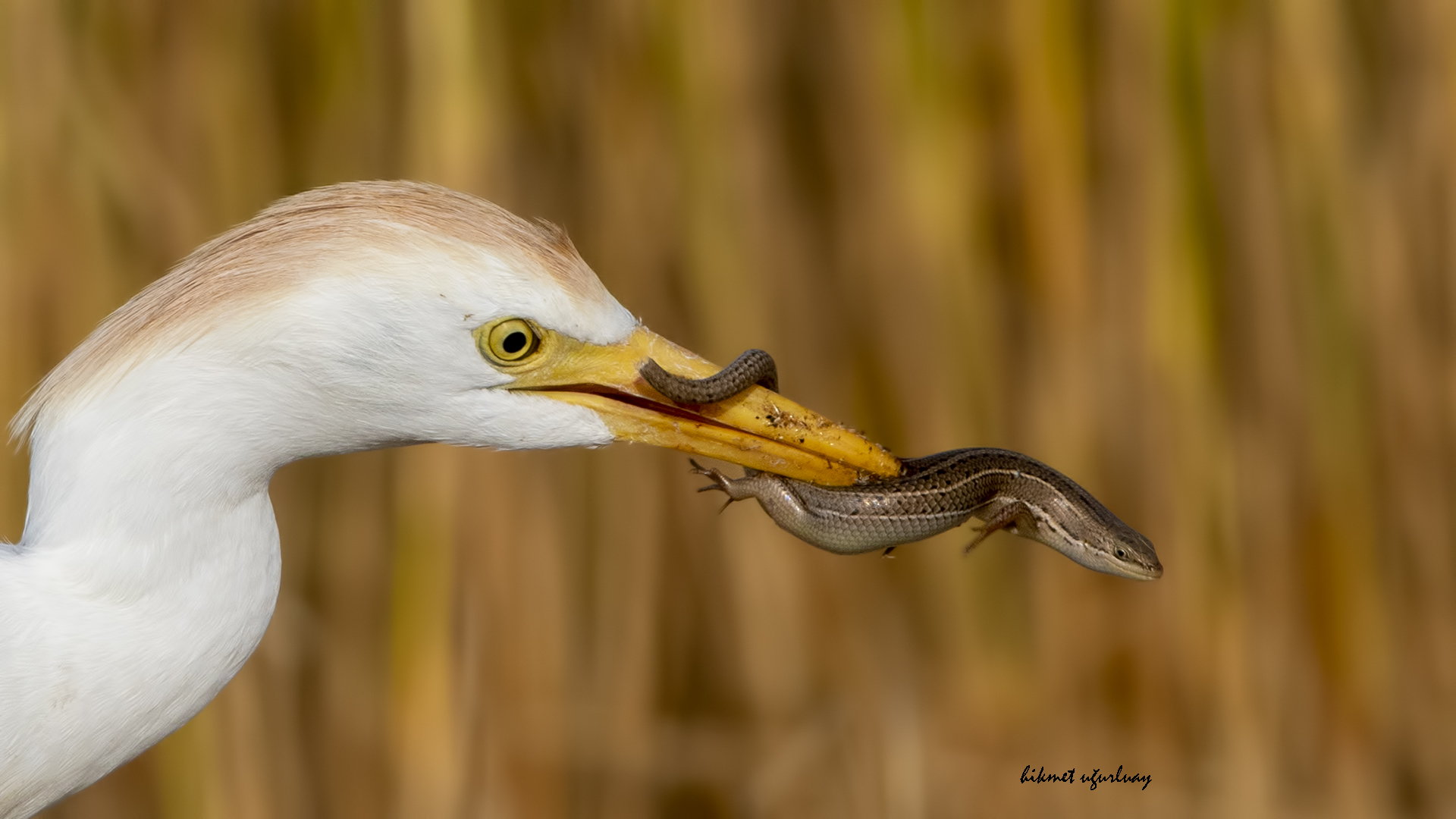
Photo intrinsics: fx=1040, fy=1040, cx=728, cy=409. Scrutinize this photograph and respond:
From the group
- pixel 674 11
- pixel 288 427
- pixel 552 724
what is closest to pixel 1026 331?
pixel 674 11

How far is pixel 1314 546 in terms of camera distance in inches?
53.6

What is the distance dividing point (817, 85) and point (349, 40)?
0.54 metres

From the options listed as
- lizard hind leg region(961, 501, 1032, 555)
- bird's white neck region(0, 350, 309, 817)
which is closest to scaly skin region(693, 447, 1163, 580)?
lizard hind leg region(961, 501, 1032, 555)

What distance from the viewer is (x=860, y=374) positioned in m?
1.32

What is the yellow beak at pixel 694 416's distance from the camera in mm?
768

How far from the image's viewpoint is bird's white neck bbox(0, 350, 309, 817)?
65 centimetres

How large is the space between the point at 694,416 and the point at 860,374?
55 cm

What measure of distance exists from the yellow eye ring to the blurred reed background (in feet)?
1.51

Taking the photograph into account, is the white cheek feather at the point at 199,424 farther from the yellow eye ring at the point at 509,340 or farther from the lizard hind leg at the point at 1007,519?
the lizard hind leg at the point at 1007,519

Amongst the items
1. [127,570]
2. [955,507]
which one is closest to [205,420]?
[127,570]
